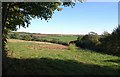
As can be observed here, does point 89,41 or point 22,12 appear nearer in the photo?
point 22,12

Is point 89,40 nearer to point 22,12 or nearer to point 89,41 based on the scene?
point 89,41

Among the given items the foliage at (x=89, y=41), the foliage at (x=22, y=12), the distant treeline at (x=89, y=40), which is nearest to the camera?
the foliage at (x=22, y=12)

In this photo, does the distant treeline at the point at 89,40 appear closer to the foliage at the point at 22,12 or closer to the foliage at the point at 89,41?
the foliage at the point at 89,41

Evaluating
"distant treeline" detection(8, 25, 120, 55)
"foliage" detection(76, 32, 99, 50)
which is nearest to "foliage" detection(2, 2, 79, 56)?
"distant treeline" detection(8, 25, 120, 55)

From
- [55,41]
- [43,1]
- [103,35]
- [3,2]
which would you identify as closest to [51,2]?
[43,1]

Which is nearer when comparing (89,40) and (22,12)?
(22,12)

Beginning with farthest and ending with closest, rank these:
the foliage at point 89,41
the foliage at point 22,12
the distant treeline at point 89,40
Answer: the foliage at point 89,41
the distant treeline at point 89,40
the foliage at point 22,12

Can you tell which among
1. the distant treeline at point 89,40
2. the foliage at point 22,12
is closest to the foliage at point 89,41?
the distant treeline at point 89,40

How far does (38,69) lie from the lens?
16.0m

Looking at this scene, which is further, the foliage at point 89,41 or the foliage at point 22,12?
the foliage at point 89,41

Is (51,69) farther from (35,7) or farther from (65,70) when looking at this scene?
(35,7)

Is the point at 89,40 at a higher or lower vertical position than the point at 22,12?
lower

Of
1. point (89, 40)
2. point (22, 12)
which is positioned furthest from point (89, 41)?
point (22, 12)

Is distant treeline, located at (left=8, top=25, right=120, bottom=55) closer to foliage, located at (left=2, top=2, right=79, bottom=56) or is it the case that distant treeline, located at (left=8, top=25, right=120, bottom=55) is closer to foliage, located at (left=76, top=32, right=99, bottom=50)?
foliage, located at (left=76, top=32, right=99, bottom=50)
